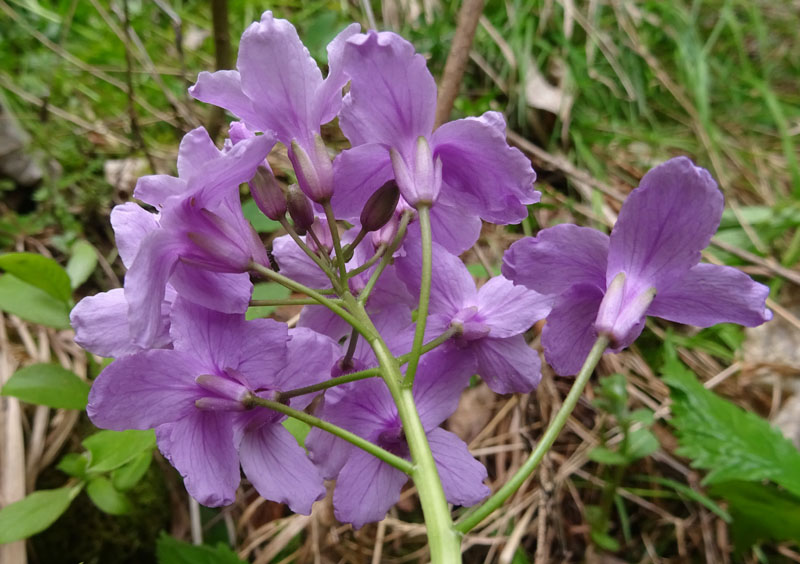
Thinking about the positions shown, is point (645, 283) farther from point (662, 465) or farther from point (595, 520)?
point (662, 465)

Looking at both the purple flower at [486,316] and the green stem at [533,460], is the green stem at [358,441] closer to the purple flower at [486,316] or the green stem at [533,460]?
the green stem at [533,460]

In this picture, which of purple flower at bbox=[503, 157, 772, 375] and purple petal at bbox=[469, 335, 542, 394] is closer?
purple flower at bbox=[503, 157, 772, 375]

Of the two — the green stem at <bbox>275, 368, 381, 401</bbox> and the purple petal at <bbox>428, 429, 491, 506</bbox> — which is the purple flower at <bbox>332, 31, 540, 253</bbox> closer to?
Answer: the green stem at <bbox>275, 368, 381, 401</bbox>

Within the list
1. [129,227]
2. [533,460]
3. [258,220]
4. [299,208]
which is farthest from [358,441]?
[258,220]

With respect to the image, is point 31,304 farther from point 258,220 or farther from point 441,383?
point 441,383

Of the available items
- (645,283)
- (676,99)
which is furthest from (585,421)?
(676,99)

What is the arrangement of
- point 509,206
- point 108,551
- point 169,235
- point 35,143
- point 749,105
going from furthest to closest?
point 749,105 < point 35,143 < point 108,551 < point 509,206 < point 169,235

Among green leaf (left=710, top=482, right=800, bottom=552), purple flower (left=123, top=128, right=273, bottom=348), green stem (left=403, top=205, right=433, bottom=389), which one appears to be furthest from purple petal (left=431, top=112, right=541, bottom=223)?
green leaf (left=710, top=482, right=800, bottom=552)
